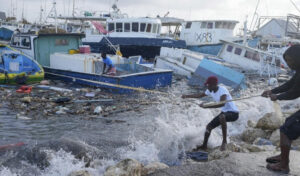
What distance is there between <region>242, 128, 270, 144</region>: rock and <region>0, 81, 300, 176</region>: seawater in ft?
2.13

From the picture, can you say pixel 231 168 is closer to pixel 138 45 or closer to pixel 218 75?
pixel 218 75

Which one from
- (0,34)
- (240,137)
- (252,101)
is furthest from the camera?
(0,34)

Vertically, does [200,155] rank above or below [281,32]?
below

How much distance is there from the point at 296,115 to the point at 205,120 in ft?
14.5

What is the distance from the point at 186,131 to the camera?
6523 mm

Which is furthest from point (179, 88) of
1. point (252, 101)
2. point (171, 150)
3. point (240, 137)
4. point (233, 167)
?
point (233, 167)

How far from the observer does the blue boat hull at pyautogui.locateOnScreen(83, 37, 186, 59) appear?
72.0 feet

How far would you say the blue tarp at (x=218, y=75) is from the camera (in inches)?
572

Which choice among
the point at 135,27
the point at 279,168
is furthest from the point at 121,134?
the point at 135,27

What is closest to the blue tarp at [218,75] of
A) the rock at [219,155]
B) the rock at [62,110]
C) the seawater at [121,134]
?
the seawater at [121,134]

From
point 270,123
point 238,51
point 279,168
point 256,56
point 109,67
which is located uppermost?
point 238,51

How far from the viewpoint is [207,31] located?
85.1 feet

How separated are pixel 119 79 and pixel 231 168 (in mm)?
8172

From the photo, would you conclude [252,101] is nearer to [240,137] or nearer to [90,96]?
[240,137]
